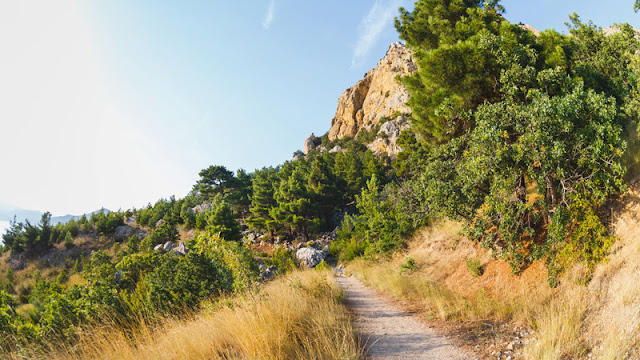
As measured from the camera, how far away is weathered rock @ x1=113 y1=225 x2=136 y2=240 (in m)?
45.2

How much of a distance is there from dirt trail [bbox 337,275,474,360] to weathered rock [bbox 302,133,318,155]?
9517 cm

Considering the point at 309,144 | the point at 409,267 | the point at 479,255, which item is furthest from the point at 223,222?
the point at 309,144

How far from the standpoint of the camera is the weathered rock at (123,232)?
148 feet

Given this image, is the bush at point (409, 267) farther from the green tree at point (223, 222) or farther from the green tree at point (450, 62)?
the green tree at point (223, 222)

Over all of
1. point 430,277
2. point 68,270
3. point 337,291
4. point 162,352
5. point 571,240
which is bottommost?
point 430,277

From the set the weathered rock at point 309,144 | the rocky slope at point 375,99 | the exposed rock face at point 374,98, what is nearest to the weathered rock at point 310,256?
the rocky slope at point 375,99

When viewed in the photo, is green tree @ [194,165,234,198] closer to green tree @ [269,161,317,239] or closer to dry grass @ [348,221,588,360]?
green tree @ [269,161,317,239]

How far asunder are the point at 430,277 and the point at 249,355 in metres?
8.57

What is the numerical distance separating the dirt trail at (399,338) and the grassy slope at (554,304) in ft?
2.14

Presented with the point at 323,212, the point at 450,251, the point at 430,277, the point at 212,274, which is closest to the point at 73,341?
the point at 212,274

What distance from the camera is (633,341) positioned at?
3.51 metres

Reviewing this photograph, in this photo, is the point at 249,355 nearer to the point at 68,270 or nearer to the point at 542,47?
the point at 542,47

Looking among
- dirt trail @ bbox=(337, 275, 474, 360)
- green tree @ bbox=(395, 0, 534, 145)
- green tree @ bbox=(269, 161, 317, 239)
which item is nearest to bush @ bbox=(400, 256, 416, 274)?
dirt trail @ bbox=(337, 275, 474, 360)

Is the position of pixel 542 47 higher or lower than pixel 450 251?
higher
